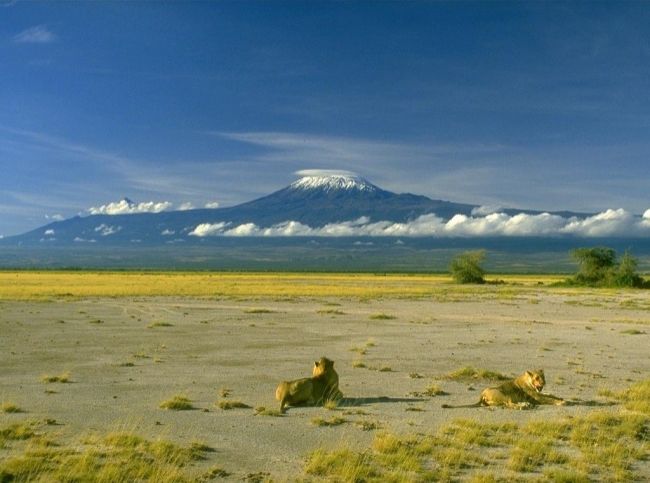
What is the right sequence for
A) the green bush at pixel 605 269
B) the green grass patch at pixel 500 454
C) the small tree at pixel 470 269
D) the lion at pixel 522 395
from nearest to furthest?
1. the green grass patch at pixel 500 454
2. the lion at pixel 522 395
3. the green bush at pixel 605 269
4. the small tree at pixel 470 269

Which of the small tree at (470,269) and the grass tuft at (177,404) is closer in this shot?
the grass tuft at (177,404)

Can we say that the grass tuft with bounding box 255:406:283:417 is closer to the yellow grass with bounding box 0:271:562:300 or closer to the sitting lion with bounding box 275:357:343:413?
the sitting lion with bounding box 275:357:343:413

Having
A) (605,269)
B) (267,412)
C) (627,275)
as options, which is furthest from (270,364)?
(605,269)

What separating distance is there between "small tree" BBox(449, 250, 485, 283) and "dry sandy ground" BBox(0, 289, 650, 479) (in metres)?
64.9

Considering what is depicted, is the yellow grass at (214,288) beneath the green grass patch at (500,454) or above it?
beneath

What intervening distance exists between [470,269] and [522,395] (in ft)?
319

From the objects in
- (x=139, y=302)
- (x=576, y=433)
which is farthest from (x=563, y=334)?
(x=139, y=302)

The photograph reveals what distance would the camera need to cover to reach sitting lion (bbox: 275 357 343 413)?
13.5 meters

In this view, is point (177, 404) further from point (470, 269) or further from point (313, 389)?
point (470, 269)

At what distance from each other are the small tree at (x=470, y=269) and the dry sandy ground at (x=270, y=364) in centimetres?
6495

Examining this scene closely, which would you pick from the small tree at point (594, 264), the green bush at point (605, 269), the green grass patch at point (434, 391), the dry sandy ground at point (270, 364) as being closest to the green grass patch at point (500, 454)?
the dry sandy ground at point (270, 364)

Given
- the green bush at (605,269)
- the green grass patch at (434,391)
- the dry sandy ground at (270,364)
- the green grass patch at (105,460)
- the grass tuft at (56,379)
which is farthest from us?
the green bush at (605,269)

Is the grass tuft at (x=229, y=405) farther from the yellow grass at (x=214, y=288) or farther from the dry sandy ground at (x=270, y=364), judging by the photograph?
the yellow grass at (x=214, y=288)

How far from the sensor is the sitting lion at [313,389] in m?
13.5
